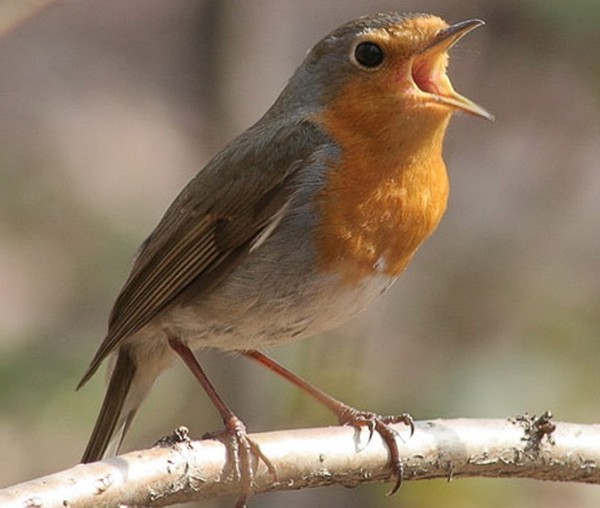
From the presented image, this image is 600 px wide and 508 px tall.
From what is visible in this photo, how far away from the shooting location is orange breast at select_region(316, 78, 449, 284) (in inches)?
148

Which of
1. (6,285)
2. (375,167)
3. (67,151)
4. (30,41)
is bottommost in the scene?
(375,167)

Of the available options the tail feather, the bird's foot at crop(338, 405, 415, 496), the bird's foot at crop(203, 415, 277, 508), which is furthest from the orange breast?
the tail feather

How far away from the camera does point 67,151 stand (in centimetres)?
825

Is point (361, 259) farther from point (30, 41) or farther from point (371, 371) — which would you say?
point (30, 41)

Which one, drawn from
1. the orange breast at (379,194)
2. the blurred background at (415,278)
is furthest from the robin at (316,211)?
the blurred background at (415,278)

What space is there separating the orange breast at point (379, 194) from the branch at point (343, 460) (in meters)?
0.46

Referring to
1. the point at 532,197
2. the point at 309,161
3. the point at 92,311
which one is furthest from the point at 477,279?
the point at 92,311

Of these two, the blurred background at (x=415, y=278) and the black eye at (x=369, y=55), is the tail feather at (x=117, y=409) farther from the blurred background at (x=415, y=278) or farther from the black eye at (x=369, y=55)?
the black eye at (x=369, y=55)

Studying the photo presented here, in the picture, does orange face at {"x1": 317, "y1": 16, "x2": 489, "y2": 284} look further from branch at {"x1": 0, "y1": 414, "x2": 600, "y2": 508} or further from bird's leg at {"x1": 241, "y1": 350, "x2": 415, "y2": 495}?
branch at {"x1": 0, "y1": 414, "x2": 600, "y2": 508}

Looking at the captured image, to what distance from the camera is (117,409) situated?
4281mm

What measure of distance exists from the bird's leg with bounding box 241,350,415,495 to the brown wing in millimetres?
394

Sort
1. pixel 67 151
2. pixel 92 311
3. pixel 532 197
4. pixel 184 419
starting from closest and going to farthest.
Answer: pixel 184 419
pixel 532 197
pixel 92 311
pixel 67 151

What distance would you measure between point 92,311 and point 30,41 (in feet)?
15.1

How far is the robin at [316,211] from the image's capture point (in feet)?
12.4
